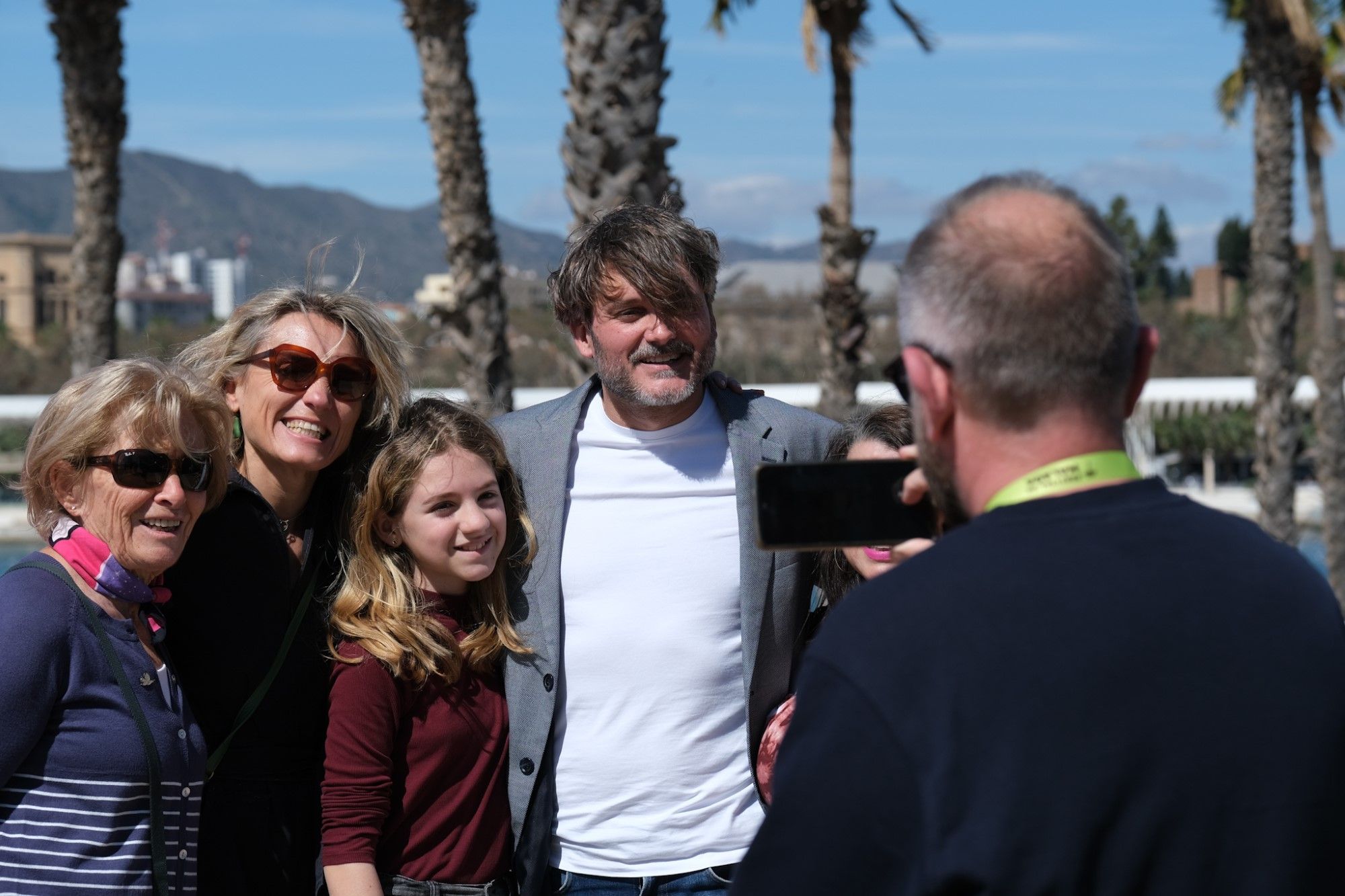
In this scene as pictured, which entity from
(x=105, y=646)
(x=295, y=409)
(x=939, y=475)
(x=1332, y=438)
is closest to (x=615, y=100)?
(x=295, y=409)

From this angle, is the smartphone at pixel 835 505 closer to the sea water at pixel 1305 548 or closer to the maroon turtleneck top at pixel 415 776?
the maroon turtleneck top at pixel 415 776

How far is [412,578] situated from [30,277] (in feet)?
450

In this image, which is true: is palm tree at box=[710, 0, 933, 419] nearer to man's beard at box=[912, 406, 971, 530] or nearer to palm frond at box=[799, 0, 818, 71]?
palm frond at box=[799, 0, 818, 71]

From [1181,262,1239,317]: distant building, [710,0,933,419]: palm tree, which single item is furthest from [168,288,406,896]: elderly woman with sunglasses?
[1181,262,1239,317]: distant building

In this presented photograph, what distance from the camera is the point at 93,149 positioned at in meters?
10.6

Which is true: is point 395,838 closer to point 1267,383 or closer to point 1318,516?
point 1267,383

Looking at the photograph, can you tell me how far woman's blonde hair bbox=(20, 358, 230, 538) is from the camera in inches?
104

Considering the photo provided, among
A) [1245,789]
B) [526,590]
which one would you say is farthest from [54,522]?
[1245,789]

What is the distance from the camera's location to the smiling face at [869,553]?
2951mm

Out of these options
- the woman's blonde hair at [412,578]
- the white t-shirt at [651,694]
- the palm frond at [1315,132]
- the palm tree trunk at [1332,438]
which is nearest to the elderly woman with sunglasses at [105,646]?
A: the woman's blonde hair at [412,578]

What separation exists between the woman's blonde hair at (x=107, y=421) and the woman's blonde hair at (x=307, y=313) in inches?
15.3

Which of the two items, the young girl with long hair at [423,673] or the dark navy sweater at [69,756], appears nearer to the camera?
the dark navy sweater at [69,756]

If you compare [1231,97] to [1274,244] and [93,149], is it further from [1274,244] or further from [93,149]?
[93,149]

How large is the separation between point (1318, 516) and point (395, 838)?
109 ft
